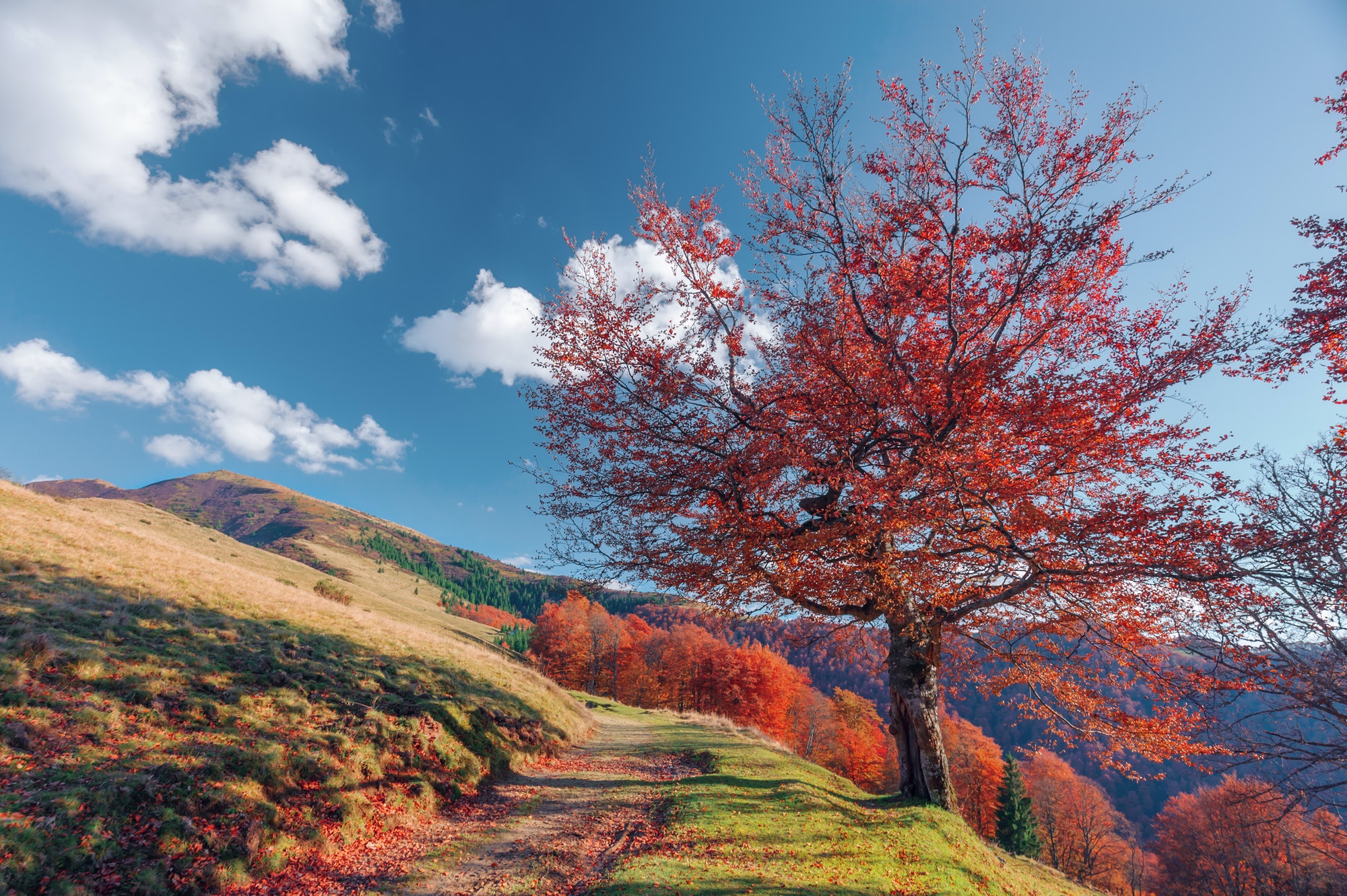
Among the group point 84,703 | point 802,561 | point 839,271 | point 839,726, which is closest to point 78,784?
point 84,703

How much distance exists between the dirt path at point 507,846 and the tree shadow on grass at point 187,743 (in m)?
0.56

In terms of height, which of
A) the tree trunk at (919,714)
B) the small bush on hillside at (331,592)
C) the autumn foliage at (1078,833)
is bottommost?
the autumn foliage at (1078,833)

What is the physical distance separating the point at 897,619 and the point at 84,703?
1541 cm

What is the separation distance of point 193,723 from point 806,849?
11.0 m

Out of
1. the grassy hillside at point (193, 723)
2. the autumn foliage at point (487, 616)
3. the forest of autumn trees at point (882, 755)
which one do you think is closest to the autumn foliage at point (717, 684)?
the forest of autumn trees at point (882, 755)

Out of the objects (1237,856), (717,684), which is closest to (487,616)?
(717,684)

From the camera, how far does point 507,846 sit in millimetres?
9070

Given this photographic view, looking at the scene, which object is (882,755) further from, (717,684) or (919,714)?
(919,714)

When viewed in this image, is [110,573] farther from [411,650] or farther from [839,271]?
[839,271]

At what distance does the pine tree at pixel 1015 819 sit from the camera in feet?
140

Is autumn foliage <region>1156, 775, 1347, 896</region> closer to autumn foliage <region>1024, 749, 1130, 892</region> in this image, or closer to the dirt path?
autumn foliage <region>1024, 749, 1130, 892</region>

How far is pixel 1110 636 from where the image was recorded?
936 cm

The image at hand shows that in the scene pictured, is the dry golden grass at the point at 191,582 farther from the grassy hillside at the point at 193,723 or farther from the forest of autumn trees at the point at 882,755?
the forest of autumn trees at the point at 882,755

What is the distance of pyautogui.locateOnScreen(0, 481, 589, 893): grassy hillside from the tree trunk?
1075cm
